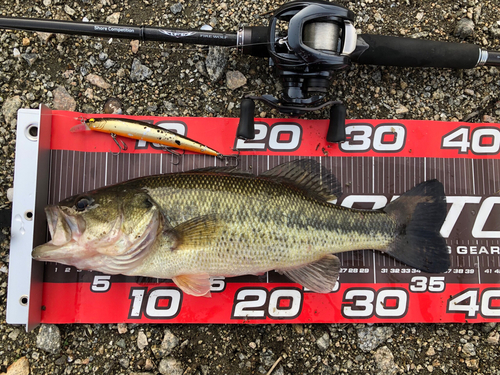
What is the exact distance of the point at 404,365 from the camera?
257cm

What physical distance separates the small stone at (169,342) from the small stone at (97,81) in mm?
2050

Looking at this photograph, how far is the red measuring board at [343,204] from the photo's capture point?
2.49 meters

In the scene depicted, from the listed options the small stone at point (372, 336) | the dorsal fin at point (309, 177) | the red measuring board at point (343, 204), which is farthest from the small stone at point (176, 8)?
the small stone at point (372, 336)

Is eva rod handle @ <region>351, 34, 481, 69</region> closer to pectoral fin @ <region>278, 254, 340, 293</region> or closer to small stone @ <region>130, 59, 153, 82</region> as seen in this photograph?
pectoral fin @ <region>278, 254, 340, 293</region>

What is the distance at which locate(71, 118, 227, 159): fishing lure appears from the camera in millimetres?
2463

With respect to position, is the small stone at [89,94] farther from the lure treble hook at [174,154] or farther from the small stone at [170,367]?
the small stone at [170,367]

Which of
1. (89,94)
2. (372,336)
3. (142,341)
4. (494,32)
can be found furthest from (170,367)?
(494,32)

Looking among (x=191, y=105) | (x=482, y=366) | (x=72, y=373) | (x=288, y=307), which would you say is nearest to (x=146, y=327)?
(x=72, y=373)

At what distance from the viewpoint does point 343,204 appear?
258 cm

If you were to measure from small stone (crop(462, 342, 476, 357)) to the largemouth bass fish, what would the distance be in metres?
0.81

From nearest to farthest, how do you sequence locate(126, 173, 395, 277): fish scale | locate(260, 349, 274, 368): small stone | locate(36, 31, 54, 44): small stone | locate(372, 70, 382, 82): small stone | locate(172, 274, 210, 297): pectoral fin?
locate(126, 173, 395, 277): fish scale < locate(172, 274, 210, 297): pectoral fin < locate(260, 349, 274, 368): small stone < locate(36, 31, 54, 44): small stone < locate(372, 70, 382, 82): small stone

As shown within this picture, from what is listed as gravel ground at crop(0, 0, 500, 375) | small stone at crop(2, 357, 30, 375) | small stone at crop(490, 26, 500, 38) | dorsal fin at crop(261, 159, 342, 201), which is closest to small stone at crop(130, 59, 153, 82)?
gravel ground at crop(0, 0, 500, 375)

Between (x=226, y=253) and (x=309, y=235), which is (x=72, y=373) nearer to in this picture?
(x=226, y=253)

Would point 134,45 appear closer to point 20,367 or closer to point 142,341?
point 142,341
